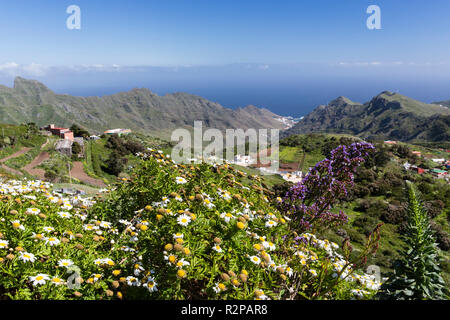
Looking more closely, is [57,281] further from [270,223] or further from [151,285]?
[270,223]

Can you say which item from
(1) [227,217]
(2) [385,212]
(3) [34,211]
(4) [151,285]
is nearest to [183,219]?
(1) [227,217]

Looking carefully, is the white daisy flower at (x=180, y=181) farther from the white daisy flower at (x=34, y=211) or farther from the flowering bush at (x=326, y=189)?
the flowering bush at (x=326, y=189)

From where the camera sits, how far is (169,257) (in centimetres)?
254

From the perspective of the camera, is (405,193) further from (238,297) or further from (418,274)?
(238,297)

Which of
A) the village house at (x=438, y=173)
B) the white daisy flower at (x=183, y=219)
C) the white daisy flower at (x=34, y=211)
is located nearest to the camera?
the white daisy flower at (x=183, y=219)

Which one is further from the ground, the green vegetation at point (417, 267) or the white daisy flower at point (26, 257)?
the white daisy flower at point (26, 257)

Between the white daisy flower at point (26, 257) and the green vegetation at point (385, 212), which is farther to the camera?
the green vegetation at point (385, 212)

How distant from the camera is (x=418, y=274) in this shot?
3.64 m

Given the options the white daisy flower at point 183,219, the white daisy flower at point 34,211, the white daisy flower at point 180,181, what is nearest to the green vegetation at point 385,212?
the white daisy flower at point 180,181

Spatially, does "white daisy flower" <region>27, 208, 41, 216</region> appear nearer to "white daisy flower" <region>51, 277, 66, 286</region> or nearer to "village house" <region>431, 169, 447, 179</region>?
"white daisy flower" <region>51, 277, 66, 286</region>

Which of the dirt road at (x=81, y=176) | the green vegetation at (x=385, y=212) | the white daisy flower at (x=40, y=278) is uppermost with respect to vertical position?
the white daisy flower at (x=40, y=278)

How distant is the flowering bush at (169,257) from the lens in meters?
2.62

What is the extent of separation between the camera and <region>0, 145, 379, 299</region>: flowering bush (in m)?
2.62
